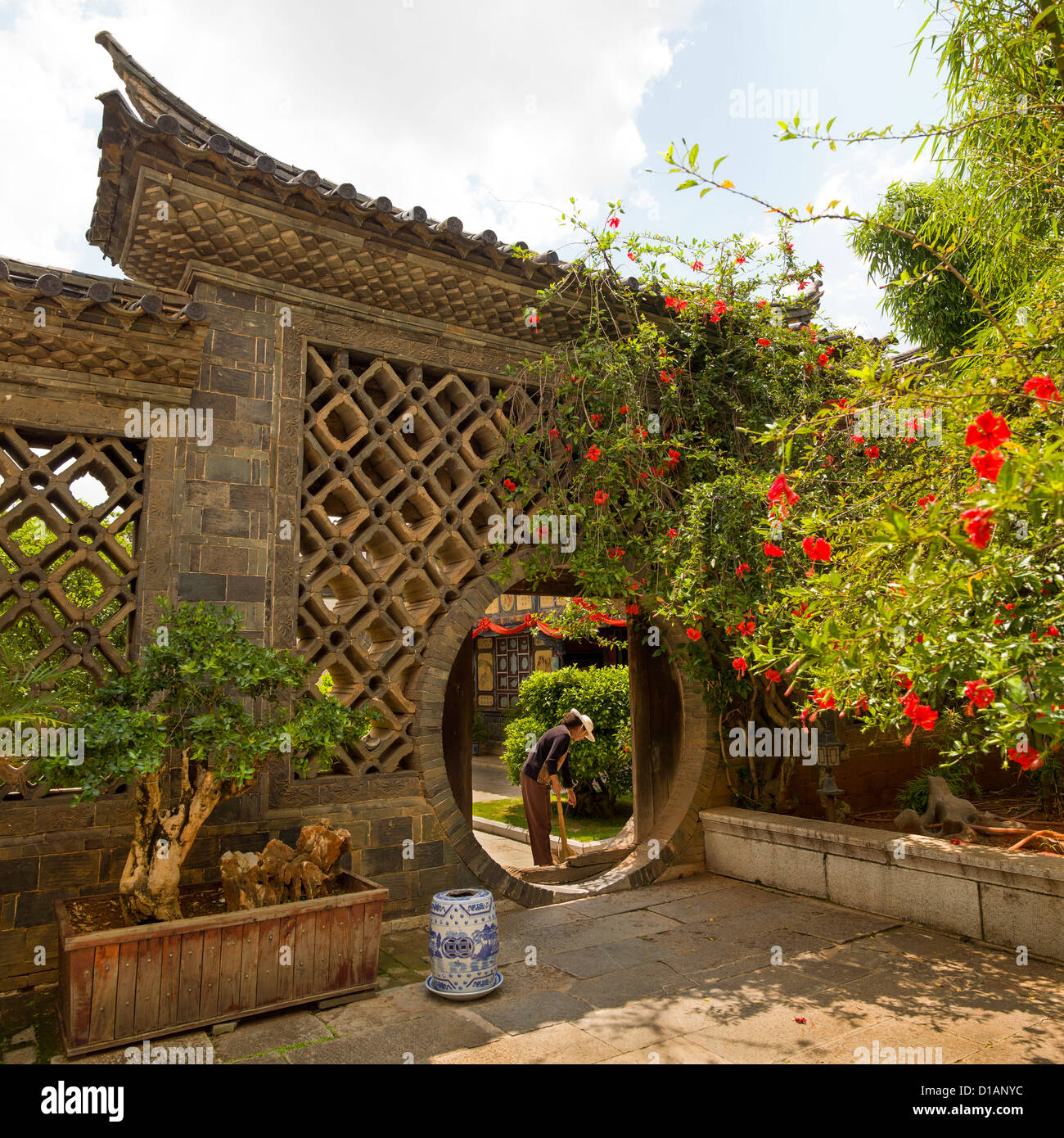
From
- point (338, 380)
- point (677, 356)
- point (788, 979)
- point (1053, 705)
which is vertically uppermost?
point (677, 356)

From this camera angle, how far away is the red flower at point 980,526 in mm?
1668

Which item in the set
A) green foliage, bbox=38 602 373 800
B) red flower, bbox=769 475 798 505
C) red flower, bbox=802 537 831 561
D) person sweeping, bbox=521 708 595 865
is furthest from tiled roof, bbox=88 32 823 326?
person sweeping, bbox=521 708 595 865

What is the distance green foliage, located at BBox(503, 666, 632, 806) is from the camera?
10078 millimetres

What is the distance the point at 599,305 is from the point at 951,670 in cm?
426

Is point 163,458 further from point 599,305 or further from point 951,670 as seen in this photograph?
point 951,670

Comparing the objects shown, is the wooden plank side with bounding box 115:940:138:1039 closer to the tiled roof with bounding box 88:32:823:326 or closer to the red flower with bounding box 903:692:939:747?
the red flower with bounding box 903:692:939:747

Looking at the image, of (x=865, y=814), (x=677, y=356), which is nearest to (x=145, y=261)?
(x=677, y=356)

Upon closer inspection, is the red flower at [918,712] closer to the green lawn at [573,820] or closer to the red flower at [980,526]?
the red flower at [980,526]

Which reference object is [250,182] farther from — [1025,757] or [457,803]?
[1025,757]

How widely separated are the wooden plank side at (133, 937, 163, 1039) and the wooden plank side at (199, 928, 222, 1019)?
0.17 m

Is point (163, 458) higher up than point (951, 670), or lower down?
higher up

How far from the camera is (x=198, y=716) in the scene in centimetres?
361
